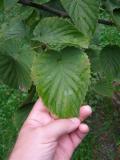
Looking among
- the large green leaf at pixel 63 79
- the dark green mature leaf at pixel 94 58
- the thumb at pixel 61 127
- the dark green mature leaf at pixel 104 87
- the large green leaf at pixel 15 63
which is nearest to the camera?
the large green leaf at pixel 63 79

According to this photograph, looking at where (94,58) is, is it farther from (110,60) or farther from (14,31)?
(14,31)

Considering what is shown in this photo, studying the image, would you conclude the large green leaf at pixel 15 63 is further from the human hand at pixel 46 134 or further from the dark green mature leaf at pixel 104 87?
the dark green mature leaf at pixel 104 87

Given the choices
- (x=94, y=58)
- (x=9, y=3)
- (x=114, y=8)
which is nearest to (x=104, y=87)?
(x=94, y=58)

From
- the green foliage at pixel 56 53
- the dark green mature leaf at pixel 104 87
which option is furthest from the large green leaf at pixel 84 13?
the dark green mature leaf at pixel 104 87

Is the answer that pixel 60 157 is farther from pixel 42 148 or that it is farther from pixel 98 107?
pixel 98 107

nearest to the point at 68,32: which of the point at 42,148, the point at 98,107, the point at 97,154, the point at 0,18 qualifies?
the point at 42,148

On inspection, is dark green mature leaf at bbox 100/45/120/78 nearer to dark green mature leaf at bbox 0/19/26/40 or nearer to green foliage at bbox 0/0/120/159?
green foliage at bbox 0/0/120/159
